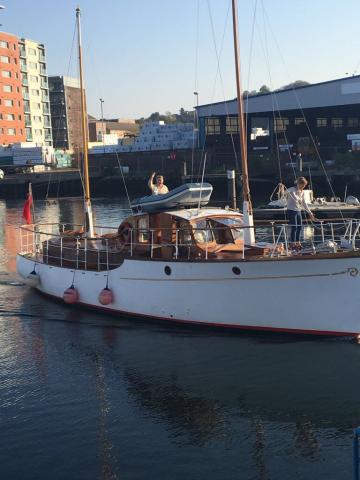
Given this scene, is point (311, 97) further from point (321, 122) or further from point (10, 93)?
point (10, 93)

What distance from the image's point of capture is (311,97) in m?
62.3

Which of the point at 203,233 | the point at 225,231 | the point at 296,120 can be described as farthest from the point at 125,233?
the point at 296,120

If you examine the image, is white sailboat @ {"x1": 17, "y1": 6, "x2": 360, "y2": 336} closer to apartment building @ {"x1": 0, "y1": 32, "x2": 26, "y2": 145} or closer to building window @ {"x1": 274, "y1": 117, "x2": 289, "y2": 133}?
building window @ {"x1": 274, "y1": 117, "x2": 289, "y2": 133}

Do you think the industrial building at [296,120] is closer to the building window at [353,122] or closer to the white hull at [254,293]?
the building window at [353,122]

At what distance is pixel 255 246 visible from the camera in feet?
50.3

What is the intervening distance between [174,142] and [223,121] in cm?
2120

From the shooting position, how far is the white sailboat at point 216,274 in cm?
1383

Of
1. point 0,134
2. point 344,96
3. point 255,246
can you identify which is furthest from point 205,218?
point 0,134

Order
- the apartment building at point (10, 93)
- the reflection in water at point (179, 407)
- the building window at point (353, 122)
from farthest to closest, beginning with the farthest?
the apartment building at point (10, 93) → the building window at point (353, 122) → the reflection in water at point (179, 407)

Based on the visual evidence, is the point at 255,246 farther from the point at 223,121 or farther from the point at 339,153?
the point at 223,121

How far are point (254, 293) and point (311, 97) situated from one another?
52.3 metres

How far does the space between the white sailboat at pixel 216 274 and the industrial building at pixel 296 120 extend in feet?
148

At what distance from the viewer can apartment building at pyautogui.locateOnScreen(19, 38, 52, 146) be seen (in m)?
103

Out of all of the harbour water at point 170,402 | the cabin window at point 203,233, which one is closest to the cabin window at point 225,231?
the cabin window at point 203,233
